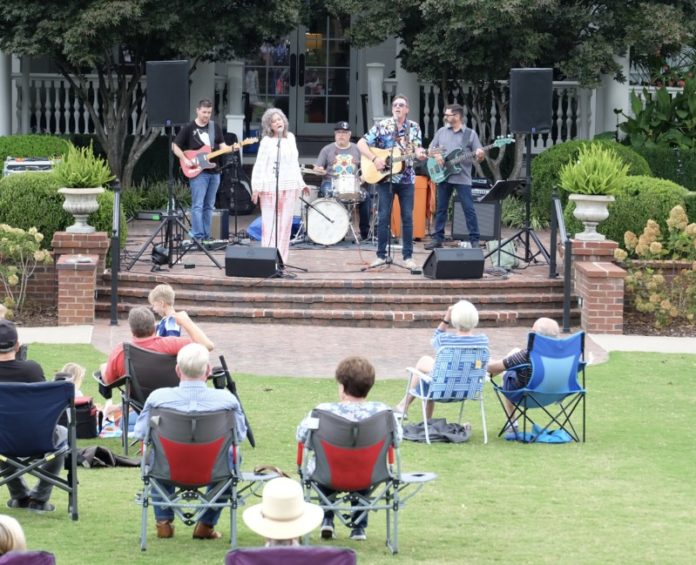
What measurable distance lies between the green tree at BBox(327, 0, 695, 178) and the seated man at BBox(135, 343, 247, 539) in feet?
43.0

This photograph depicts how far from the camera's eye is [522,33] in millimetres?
21312

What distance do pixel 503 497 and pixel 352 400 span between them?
164cm

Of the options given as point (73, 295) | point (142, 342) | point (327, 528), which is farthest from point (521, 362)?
point (73, 295)

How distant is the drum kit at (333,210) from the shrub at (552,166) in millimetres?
3162

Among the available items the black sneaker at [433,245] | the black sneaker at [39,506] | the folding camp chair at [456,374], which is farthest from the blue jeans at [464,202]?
the black sneaker at [39,506]

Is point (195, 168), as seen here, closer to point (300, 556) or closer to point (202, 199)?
point (202, 199)

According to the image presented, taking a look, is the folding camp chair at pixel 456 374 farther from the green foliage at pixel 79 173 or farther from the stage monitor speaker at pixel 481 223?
the stage monitor speaker at pixel 481 223

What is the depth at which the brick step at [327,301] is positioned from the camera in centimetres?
1641

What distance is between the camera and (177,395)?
8.55 metres

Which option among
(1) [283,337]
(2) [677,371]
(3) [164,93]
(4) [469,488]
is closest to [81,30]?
(3) [164,93]

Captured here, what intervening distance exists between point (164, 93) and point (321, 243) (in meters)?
2.85

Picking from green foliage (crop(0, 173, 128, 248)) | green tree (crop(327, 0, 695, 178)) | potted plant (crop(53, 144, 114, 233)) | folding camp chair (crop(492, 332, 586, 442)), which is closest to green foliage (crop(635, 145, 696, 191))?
green tree (crop(327, 0, 695, 178))

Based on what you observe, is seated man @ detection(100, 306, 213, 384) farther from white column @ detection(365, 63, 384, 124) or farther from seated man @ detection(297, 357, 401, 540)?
white column @ detection(365, 63, 384, 124)

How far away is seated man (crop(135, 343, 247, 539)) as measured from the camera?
849 cm
